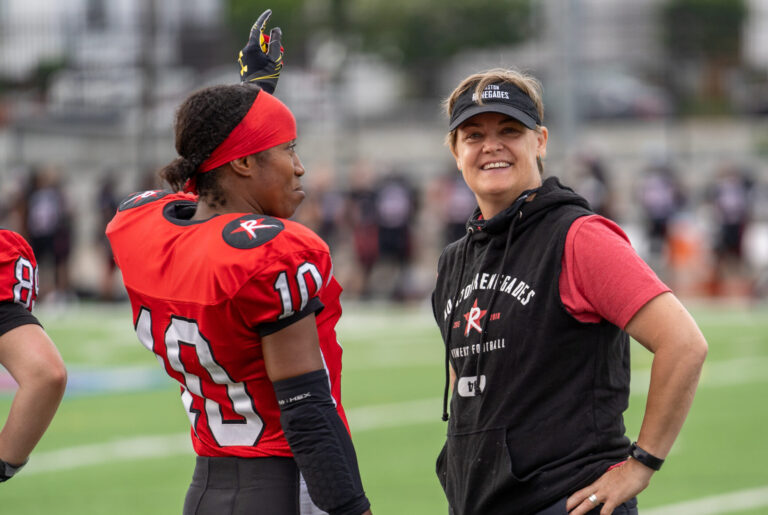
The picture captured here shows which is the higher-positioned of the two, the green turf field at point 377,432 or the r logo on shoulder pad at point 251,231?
the r logo on shoulder pad at point 251,231

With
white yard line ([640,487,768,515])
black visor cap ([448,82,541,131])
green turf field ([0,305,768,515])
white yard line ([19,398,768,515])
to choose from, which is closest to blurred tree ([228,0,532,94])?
green turf field ([0,305,768,515])

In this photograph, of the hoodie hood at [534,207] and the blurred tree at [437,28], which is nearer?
the hoodie hood at [534,207]

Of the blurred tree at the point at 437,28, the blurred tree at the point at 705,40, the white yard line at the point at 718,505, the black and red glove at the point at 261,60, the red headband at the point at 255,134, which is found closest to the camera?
the red headband at the point at 255,134

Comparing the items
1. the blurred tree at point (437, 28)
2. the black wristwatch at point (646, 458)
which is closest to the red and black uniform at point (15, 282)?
the black wristwatch at point (646, 458)

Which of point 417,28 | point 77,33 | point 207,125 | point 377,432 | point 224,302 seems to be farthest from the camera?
point 417,28

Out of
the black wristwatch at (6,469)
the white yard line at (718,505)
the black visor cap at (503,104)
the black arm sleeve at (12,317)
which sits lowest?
the white yard line at (718,505)

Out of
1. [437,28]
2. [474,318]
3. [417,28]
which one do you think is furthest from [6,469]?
[437,28]

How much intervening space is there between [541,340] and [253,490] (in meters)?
0.84

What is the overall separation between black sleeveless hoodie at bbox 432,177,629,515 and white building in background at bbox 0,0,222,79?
20567mm

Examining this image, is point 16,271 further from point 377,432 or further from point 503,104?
point 377,432

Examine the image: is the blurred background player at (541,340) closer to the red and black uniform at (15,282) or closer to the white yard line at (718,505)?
the red and black uniform at (15,282)

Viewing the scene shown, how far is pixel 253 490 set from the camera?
3078 millimetres

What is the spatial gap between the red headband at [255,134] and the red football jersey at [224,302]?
0.18m

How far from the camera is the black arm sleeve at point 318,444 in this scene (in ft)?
9.66
